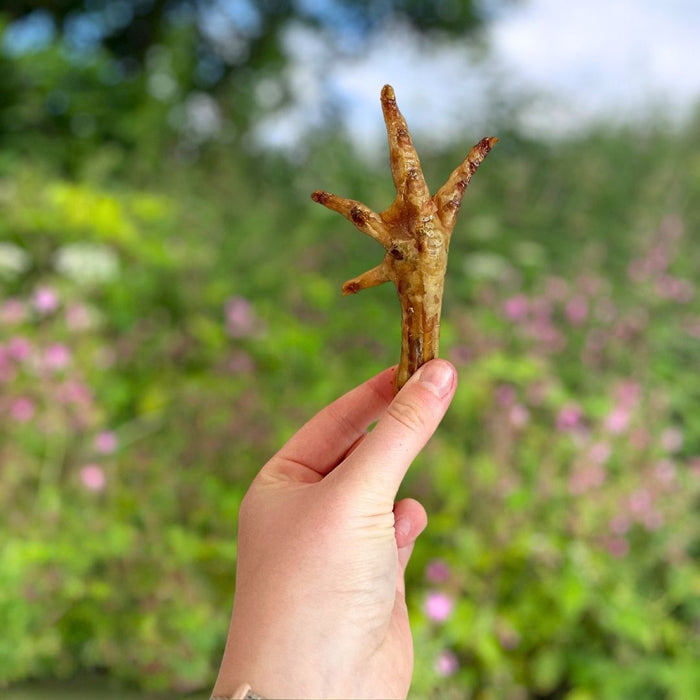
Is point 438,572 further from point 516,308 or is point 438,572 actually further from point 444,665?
point 516,308

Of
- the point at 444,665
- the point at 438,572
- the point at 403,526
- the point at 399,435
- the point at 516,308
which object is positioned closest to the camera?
the point at 399,435

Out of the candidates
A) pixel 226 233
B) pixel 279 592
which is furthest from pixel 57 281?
pixel 279 592

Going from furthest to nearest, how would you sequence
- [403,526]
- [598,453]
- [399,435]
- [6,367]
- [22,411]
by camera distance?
[6,367]
[22,411]
[598,453]
[403,526]
[399,435]

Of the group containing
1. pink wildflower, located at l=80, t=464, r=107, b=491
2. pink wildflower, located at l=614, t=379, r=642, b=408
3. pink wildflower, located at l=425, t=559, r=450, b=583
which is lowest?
pink wildflower, located at l=425, t=559, r=450, b=583

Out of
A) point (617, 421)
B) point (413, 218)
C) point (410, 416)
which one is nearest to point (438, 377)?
point (410, 416)

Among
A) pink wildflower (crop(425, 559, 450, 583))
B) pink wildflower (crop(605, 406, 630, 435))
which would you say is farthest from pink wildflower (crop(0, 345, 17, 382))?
pink wildflower (crop(605, 406, 630, 435))

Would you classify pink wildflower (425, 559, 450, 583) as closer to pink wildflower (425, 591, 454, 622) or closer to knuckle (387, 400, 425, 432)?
pink wildflower (425, 591, 454, 622)

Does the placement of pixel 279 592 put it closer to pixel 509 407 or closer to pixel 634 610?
pixel 634 610

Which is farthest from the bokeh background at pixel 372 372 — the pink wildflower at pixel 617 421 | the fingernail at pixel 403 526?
the fingernail at pixel 403 526
